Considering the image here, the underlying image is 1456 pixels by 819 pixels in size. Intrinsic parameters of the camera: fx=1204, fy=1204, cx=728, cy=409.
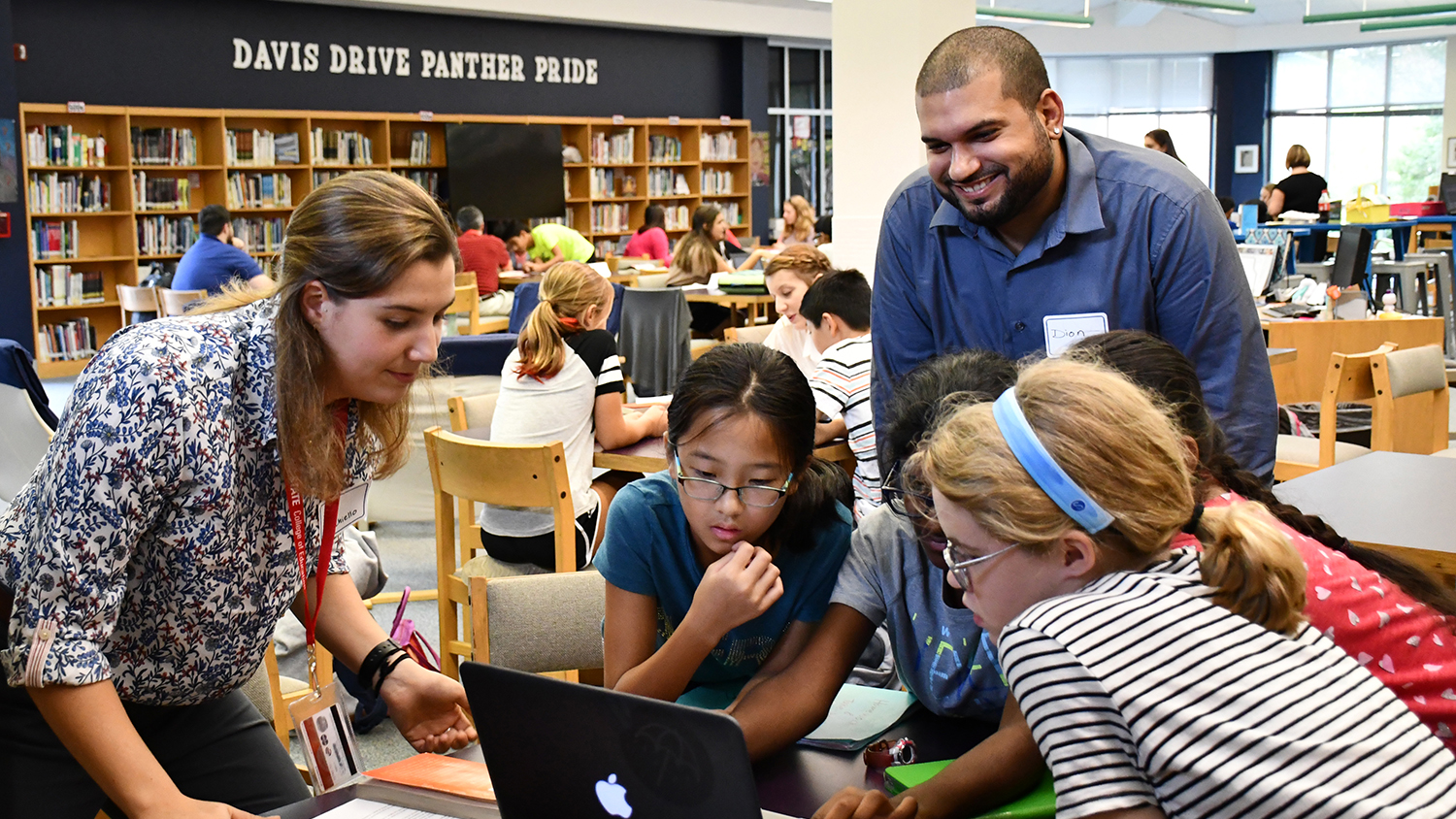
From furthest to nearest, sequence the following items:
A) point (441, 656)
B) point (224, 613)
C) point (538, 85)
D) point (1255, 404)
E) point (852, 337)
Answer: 1. point (538, 85)
2. point (852, 337)
3. point (441, 656)
4. point (1255, 404)
5. point (224, 613)

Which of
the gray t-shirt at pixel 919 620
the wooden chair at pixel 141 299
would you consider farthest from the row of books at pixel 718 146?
the gray t-shirt at pixel 919 620

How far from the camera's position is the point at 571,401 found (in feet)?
12.0

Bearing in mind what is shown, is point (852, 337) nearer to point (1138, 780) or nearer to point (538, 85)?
point (1138, 780)

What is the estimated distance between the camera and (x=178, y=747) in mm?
1576

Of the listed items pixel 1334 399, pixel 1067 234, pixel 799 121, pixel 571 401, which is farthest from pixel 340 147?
pixel 1067 234

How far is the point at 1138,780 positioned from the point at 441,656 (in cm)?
253

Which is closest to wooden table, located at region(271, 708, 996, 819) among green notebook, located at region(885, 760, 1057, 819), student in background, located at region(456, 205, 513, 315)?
green notebook, located at region(885, 760, 1057, 819)

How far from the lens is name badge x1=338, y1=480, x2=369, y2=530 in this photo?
161cm

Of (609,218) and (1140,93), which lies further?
(1140,93)

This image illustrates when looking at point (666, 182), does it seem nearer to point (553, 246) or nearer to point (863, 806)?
point (553, 246)

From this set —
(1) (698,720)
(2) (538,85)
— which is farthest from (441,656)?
(2) (538,85)

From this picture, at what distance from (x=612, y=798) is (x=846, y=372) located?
8.17ft

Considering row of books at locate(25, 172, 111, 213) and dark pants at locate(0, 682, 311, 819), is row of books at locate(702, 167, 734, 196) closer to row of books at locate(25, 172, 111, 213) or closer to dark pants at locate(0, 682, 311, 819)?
row of books at locate(25, 172, 111, 213)

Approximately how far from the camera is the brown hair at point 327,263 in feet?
4.42
